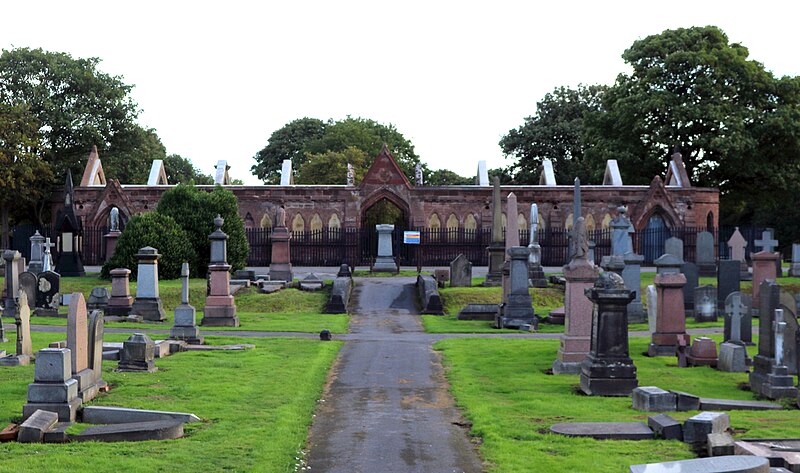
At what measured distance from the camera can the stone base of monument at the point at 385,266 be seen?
38875 mm

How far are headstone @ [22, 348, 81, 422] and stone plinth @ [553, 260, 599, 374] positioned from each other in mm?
8148

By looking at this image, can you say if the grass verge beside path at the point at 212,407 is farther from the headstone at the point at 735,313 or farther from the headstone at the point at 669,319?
the headstone at the point at 735,313

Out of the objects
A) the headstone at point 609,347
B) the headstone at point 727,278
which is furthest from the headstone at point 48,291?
the headstone at point 609,347

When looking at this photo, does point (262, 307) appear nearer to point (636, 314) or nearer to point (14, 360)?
point (636, 314)

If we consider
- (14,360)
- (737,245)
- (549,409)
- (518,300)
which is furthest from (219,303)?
(737,245)

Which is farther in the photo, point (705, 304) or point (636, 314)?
point (636, 314)

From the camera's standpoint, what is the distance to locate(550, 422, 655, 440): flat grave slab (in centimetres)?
1092

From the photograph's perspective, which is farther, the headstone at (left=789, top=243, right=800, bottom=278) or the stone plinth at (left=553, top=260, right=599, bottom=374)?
the headstone at (left=789, top=243, right=800, bottom=278)

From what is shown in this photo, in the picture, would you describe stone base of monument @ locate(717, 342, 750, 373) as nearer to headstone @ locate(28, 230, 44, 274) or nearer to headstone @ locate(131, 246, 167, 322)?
headstone @ locate(131, 246, 167, 322)

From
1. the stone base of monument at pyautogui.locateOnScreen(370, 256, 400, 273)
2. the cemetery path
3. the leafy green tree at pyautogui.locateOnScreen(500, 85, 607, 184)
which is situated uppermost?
the leafy green tree at pyautogui.locateOnScreen(500, 85, 607, 184)

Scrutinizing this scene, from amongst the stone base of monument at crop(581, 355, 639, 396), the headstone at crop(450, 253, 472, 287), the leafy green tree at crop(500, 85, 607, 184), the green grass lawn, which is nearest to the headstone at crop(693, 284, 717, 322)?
the green grass lawn

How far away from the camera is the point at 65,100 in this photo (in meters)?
57.7

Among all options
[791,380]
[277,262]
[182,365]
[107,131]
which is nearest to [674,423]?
[791,380]

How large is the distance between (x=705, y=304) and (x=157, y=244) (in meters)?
18.6
